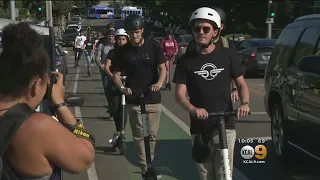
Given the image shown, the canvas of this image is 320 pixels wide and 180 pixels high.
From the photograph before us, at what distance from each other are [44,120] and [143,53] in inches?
163

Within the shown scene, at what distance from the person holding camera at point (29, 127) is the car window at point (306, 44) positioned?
487 cm

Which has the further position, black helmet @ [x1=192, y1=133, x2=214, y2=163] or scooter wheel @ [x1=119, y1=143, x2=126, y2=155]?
scooter wheel @ [x1=119, y1=143, x2=126, y2=155]

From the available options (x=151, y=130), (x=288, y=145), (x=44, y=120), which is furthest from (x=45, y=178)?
(x=288, y=145)

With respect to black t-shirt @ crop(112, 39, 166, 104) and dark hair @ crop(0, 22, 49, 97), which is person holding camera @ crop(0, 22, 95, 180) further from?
black t-shirt @ crop(112, 39, 166, 104)

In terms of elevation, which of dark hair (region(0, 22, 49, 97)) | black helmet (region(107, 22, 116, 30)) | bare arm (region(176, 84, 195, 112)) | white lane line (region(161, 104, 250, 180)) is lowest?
white lane line (region(161, 104, 250, 180))

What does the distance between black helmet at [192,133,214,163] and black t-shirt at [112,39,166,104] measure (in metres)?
2.02

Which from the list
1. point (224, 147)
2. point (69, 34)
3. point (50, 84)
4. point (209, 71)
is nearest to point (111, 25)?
point (209, 71)

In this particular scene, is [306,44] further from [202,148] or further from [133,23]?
[202,148]

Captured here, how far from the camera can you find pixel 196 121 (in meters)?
4.68

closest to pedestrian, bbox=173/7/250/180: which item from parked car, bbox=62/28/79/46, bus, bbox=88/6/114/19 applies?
bus, bbox=88/6/114/19

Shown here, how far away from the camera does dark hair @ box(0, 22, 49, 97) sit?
257 centimetres

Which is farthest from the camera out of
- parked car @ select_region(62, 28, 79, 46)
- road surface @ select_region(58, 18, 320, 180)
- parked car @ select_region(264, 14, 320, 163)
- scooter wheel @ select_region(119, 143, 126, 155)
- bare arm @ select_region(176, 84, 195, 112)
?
parked car @ select_region(62, 28, 79, 46)

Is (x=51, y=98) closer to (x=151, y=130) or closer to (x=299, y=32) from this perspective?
(x=151, y=130)

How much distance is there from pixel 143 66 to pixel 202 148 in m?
2.24
